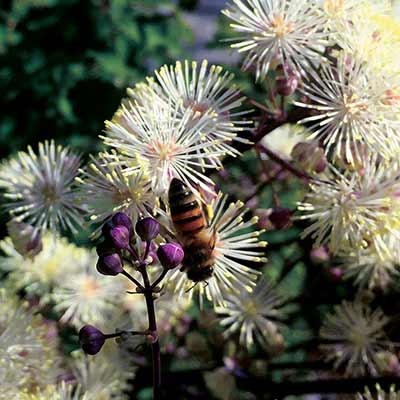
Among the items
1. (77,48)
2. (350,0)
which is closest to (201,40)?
(77,48)

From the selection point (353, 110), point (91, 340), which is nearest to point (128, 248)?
point (91, 340)

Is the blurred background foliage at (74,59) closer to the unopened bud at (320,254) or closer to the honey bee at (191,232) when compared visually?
the unopened bud at (320,254)

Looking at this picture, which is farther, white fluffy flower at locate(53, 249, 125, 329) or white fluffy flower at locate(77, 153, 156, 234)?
white fluffy flower at locate(53, 249, 125, 329)

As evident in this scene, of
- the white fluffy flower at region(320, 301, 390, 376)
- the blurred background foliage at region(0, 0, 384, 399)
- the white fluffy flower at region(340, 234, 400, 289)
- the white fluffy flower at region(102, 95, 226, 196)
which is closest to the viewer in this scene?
the white fluffy flower at region(102, 95, 226, 196)

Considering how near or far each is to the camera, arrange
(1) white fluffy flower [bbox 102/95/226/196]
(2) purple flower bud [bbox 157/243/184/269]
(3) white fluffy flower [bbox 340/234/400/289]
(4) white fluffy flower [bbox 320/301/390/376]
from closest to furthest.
Result: (2) purple flower bud [bbox 157/243/184/269]
(1) white fluffy flower [bbox 102/95/226/196]
(3) white fluffy flower [bbox 340/234/400/289]
(4) white fluffy flower [bbox 320/301/390/376]

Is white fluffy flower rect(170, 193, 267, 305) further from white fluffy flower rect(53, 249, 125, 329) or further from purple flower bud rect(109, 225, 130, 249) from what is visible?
white fluffy flower rect(53, 249, 125, 329)

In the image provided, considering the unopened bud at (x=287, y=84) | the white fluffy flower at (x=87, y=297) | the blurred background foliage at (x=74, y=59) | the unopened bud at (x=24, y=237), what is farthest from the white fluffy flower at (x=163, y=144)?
the blurred background foliage at (x=74, y=59)

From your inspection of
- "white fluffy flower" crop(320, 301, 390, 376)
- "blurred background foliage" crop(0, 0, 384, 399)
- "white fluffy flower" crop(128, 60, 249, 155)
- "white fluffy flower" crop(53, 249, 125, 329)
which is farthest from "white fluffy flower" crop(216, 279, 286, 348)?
"blurred background foliage" crop(0, 0, 384, 399)
